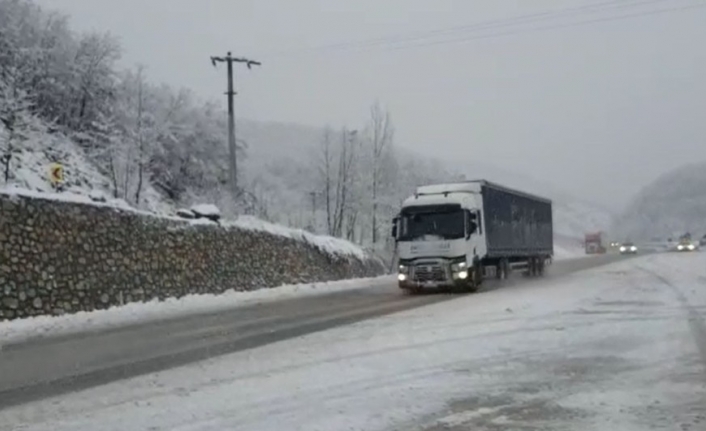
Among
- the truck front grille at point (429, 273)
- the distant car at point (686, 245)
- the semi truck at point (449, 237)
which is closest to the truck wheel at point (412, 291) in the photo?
the semi truck at point (449, 237)

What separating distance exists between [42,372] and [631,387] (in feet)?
25.0

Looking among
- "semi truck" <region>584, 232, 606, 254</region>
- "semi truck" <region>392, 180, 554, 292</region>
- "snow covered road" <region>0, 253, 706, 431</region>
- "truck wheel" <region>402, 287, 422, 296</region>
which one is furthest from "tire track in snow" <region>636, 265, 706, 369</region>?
"semi truck" <region>584, 232, 606, 254</region>

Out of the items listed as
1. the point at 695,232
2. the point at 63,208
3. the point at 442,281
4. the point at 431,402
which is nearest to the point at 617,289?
the point at 442,281

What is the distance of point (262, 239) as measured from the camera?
31984 mm

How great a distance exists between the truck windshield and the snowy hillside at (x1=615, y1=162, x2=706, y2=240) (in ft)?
421

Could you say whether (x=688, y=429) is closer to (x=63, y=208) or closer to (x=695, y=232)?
(x=63, y=208)

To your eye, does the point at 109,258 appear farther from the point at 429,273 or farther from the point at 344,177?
the point at 344,177

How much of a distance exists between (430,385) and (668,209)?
16039cm

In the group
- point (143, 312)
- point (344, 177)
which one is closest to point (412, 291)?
point (143, 312)

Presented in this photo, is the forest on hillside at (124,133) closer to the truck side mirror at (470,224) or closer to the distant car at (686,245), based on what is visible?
the truck side mirror at (470,224)

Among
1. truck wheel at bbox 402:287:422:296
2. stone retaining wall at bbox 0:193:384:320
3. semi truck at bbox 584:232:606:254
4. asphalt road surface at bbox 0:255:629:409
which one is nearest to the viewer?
asphalt road surface at bbox 0:255:629:409

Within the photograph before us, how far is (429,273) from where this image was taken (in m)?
26.8

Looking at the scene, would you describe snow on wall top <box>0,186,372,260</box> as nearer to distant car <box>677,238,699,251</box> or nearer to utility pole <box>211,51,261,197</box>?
utility pole <box>211,51,261,197</box>

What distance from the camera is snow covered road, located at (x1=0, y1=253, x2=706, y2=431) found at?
7.80 meters
